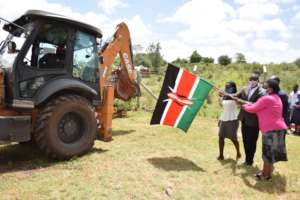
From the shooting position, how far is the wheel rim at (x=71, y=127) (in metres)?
6.78

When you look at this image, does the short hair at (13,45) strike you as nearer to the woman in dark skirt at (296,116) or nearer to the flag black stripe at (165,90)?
the flag black stripe at (165,90)

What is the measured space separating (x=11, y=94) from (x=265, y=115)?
434 cm

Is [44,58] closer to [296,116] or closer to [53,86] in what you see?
[53,86]

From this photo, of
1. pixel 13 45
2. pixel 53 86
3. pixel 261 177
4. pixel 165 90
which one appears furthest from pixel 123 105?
pixel 261 177

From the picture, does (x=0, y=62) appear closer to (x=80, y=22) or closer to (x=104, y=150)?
(x=80, y=22)

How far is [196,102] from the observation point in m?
7.28

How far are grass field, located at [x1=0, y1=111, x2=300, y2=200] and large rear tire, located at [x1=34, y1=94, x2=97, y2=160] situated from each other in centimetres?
24

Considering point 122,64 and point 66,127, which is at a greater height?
point 122,64

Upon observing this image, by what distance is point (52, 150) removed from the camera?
21.3ft

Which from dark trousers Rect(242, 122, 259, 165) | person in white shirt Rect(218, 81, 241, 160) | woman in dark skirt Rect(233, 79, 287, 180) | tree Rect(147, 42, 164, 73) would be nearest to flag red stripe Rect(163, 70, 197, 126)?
person in white shirt Rect(218, 81, 241, 160)

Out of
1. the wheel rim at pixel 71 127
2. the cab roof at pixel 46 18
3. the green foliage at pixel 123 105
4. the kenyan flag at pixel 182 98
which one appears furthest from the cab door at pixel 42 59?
the green foliage at pixel 123 105

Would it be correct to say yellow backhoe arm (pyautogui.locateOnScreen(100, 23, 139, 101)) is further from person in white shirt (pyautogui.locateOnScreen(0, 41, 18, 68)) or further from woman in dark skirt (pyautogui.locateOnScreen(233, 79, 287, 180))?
woman in dark skirt (pyautogui.locateOnScreen(233, 79, 287, 180))

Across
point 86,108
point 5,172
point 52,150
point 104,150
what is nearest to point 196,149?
point 104,150

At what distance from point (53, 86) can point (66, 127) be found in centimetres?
83
